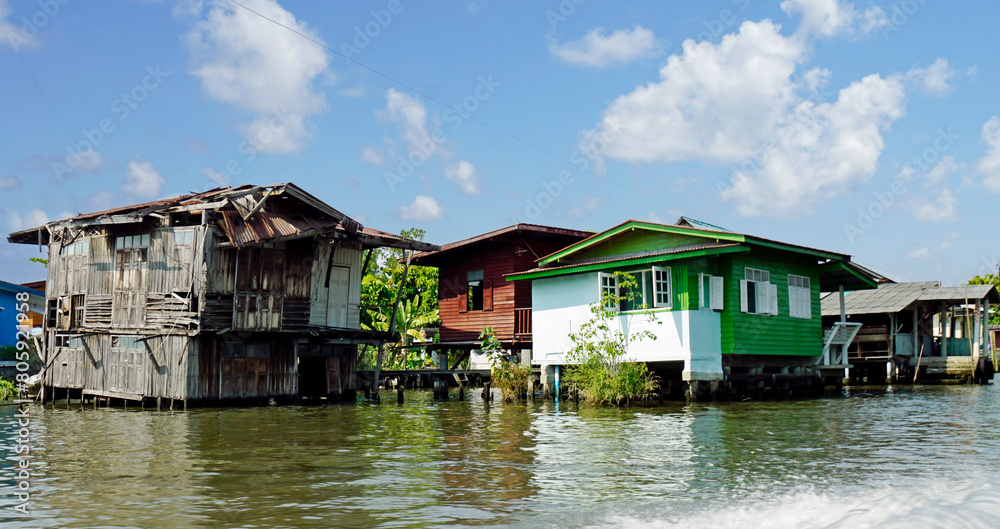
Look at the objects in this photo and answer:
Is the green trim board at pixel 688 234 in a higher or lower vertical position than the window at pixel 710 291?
higher

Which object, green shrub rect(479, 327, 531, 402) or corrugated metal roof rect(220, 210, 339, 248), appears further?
green shrub rect(479, 327, 531, 402)

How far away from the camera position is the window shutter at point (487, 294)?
1281 inches

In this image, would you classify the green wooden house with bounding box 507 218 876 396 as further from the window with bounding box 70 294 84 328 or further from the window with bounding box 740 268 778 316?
the window with bounding box 70 294 84 328

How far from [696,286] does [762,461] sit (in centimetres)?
1156

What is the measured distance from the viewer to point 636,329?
23.5 meters

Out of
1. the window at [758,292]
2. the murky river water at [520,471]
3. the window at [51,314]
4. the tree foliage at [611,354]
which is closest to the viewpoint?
the murky river water at [520,471]

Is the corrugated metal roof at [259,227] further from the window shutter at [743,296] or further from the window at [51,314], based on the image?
the window shutter at [743,296]

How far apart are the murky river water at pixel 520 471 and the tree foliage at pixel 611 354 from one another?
2.99 meters

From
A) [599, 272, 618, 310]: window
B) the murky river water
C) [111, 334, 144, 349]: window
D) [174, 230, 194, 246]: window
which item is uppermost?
[174, 230, 194, 246]: window

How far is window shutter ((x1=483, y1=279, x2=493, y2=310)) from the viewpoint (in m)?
32.5

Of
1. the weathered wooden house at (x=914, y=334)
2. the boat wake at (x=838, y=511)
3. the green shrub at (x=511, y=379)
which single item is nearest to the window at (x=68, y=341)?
the green shrub at (x=511, y=379)

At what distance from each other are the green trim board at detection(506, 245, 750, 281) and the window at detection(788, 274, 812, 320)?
4.79 metres

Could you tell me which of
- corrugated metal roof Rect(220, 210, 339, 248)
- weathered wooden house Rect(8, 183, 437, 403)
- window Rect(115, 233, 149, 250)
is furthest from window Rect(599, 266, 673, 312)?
window Rect(115, 233, 149, 250)

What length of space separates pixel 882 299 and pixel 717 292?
15.5 metres
